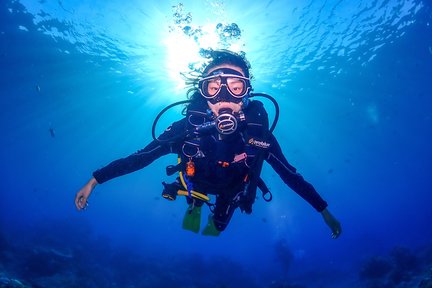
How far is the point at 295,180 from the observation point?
474 cm

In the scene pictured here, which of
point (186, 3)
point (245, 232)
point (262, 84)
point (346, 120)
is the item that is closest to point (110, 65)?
point (186, 3)

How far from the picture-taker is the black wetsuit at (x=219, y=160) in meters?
4.40

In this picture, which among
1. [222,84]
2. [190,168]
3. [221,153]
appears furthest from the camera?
[222,84]

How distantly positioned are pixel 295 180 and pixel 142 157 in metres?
2.56

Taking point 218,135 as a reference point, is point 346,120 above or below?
above

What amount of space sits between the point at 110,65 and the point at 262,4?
12653mm

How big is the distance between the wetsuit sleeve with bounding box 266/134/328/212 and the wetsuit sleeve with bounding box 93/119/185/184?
158 cm

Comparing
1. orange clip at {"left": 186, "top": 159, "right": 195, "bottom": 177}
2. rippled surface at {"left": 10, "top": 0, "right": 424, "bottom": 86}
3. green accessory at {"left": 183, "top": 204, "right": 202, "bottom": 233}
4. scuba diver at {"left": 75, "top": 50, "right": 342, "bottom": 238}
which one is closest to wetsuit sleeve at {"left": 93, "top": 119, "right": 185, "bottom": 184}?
scuba diver at {"left": 75, "top": 50, "right": 342, "bottom": 238}

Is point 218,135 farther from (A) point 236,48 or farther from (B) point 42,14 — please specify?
(B) point 42,14

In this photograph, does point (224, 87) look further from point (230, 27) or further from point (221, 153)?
point (230, 27)

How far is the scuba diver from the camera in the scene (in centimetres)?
433

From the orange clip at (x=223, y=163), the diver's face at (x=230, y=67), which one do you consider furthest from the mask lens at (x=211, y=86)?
the orange clip at (x=223, y=163)

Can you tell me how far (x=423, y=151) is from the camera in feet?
240

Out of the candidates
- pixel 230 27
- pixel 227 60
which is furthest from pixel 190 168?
pixel 230 27
